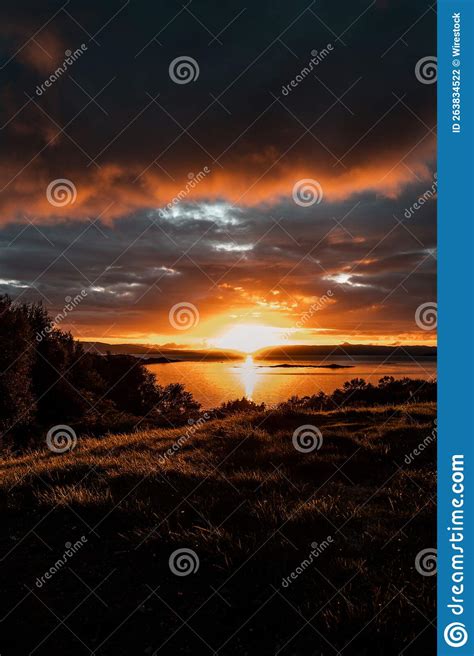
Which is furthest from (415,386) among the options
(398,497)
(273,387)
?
(398,497)

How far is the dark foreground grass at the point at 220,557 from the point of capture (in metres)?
4.26

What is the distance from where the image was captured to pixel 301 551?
17.3 feet

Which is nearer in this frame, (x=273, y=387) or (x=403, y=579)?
(x=403, y=579)

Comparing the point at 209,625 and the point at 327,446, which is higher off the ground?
the point at 327,446

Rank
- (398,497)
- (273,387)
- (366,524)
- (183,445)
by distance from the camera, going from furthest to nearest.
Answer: (273,387) → (183,445) → (398,497) → (366,524)

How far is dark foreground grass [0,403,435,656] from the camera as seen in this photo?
4.26m

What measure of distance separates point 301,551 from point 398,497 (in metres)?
2.49

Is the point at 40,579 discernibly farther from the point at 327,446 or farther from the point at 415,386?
the point at 415,386

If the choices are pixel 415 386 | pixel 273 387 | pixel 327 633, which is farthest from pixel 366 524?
pixel 273 387

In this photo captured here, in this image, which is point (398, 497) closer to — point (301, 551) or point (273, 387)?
point (301, 551)

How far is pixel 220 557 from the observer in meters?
5.29

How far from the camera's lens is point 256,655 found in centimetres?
405

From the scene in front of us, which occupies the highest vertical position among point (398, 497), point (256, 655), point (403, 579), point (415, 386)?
point (415, 386)

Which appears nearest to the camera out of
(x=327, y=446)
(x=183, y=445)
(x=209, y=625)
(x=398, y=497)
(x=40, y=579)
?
(x=209, y=625)
